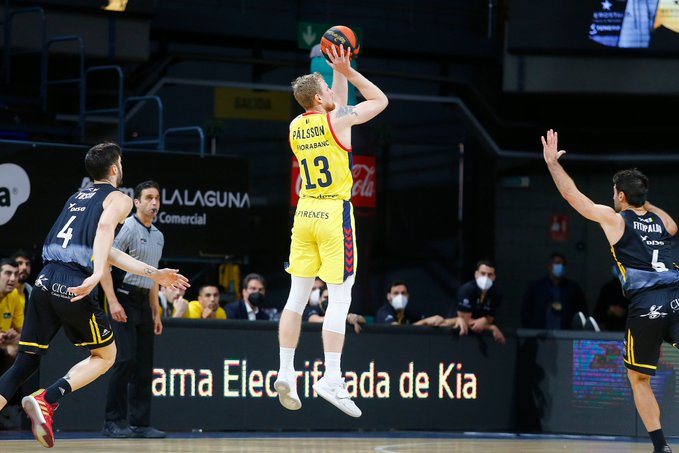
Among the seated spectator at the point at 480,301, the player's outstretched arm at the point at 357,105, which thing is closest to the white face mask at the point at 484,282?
the seated spectator at the point at 480,301

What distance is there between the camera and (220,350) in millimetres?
12883

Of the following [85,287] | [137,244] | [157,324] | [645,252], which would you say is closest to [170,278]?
[85,287]

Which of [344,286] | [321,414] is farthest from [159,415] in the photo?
[344,286]

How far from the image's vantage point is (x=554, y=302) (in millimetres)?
16578

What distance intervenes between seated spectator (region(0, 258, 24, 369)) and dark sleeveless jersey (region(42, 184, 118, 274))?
3.61 m

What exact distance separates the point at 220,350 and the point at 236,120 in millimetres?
6900

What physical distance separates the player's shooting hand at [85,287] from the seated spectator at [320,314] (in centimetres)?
482

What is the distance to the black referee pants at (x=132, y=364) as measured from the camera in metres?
11.4

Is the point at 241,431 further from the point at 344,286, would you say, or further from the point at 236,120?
the point at 236,120

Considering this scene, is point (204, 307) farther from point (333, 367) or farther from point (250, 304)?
point (333, 367)

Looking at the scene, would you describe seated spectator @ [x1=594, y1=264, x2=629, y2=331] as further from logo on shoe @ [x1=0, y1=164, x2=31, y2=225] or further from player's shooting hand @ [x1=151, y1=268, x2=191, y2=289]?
player's shooting hand @ [x1=151, y1=268, x2=191, y2=289]

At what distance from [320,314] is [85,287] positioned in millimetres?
5538

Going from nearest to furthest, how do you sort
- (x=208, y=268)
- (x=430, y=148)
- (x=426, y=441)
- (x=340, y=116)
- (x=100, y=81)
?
(x=340, y=116) → (x=426, y=441) → (x=208, y=268) → (x=100, y=81) → (x=430, y=148)

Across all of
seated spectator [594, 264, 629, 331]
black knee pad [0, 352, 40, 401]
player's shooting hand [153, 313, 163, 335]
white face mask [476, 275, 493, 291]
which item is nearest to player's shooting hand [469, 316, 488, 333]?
white face mask [476, 275, 493, 291]
